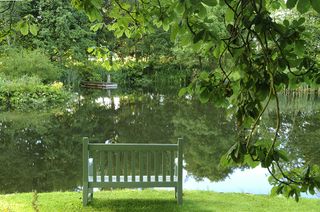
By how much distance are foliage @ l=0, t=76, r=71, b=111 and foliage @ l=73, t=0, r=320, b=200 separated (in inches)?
712

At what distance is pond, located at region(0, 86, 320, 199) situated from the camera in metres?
9.68

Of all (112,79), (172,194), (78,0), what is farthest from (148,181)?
(112,79)

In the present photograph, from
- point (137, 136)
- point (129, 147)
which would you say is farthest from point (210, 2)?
point (137, 136)

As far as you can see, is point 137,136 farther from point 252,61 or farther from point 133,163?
point 252,61

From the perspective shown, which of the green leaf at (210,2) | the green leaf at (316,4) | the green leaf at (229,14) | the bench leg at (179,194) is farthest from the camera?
the bench leg at (179,194)

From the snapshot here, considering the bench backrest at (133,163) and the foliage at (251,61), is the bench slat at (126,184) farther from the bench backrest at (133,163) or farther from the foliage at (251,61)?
the foliage at (251,61)

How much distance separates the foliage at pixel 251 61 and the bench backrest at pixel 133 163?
4125 millimetres

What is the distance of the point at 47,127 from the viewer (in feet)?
51.1

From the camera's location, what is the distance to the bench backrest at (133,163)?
5695 mm

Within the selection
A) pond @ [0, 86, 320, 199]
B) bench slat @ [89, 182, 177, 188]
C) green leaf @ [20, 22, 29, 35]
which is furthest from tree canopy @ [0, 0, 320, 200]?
pond @ [0, 86, 320, 199]

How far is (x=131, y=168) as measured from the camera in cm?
580

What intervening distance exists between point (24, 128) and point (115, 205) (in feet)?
33.9

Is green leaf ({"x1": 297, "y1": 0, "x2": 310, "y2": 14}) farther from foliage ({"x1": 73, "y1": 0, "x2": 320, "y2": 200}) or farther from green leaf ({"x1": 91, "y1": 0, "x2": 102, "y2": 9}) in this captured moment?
green leaf ({"x1": 91, "y1": 0, "x2": 102, "y2": 9})

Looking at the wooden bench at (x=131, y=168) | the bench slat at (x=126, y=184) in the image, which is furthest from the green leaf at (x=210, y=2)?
the bench slat at (x=126, y=184)
